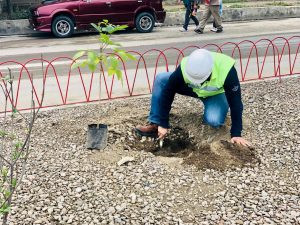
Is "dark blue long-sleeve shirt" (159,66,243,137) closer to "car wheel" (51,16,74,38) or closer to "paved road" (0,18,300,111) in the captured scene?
"paved road" (0,18,300,111)

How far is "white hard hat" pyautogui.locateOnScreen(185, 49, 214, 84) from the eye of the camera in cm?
434

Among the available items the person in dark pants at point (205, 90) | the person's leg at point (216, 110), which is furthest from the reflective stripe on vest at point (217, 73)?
the person's leg at point (216, 110)

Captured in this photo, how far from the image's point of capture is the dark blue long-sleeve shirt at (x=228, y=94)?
450cm

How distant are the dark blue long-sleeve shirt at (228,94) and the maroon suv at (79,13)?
9053 millimetres

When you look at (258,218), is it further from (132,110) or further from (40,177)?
(132,110)

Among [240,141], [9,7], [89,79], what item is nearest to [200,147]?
[240,141]

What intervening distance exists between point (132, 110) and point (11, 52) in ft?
20.9

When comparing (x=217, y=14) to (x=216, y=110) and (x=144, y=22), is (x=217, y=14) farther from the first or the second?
(x=216, y=110)

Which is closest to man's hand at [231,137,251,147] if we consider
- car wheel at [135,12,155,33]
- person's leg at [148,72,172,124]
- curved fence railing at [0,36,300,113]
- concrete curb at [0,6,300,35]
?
person's leg at [148,72,172,124]

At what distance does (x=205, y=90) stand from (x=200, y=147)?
650mm

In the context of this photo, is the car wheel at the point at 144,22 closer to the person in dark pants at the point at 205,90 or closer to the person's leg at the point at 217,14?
the person's leg at the point at 217,14

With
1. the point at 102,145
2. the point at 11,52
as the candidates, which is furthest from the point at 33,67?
the point at 102,145

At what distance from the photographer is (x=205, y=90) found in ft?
15.7

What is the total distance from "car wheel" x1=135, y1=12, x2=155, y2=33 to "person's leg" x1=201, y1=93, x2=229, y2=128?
987 cm
